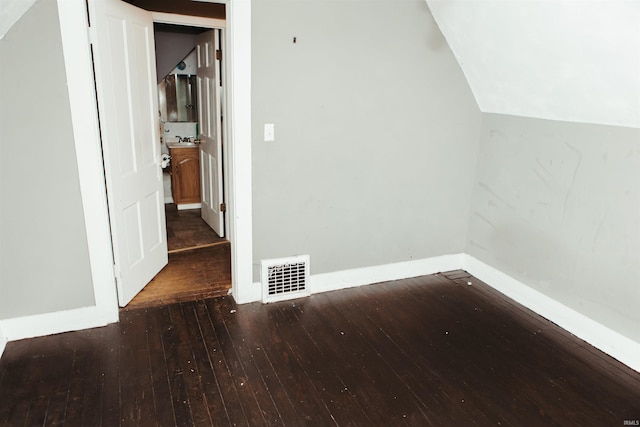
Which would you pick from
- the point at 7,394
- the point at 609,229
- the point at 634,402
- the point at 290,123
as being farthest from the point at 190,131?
the point at 634,402

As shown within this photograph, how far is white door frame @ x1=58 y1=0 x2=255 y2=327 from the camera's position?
2.32m

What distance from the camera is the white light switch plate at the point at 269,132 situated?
2830 millimetres

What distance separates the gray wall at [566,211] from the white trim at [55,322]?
291 cm

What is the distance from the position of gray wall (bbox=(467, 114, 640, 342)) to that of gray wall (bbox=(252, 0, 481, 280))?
0.33m

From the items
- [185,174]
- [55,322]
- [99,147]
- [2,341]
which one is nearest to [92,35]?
[99,147]

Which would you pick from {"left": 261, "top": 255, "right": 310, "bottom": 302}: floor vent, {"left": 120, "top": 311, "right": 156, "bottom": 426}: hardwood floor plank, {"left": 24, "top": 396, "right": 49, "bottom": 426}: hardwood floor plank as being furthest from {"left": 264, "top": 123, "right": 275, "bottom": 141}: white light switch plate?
{"left": 24, "top": 396, "right": 49, "bottom": 426}: hardwood floor plank

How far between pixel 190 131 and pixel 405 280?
10.9 ft

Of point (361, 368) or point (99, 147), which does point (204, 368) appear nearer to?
point (361, 368)

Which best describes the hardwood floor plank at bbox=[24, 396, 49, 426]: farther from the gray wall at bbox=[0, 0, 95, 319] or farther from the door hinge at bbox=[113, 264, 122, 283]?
the door hinge at bbox=[113, 264, 122, 283]

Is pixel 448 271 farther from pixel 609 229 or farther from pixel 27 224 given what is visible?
pixel 27 224

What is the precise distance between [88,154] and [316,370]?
1.78 m

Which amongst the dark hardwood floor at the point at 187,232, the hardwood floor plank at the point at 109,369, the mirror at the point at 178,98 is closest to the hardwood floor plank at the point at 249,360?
the hardwood floor plank at the point at 109,369

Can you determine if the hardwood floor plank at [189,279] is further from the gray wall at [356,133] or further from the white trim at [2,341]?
the white trim at [2,341]

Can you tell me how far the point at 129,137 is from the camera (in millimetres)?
2906
